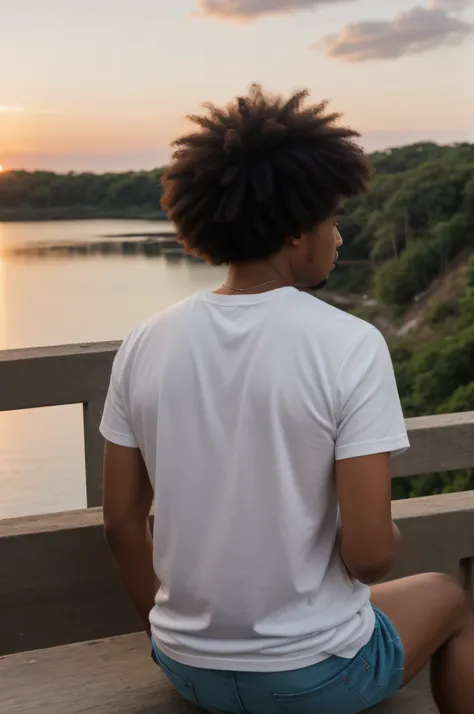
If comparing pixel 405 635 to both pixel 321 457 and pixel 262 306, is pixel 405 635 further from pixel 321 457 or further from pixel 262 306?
pixel 262 306

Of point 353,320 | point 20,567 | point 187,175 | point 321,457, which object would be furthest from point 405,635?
point 20,567

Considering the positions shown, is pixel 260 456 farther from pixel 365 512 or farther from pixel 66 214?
pixel 66 214

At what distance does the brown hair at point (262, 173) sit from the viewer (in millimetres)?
1019

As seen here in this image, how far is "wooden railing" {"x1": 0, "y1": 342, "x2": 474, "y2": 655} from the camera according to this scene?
1.55m

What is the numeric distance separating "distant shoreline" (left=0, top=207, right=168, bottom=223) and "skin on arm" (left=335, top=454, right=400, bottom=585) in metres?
1.48

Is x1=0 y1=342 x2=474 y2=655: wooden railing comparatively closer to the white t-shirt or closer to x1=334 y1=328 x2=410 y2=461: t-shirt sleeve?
the white t-shirt

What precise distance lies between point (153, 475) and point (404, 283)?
57.5 ft

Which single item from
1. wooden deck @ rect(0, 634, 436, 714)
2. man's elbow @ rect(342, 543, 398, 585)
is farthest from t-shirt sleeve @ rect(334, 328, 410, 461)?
wooden deck @ rect(0, 634, 436, 714)

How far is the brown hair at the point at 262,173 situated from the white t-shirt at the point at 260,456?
0.24 feet

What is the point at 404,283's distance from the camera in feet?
59.9

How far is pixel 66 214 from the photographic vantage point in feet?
8.20

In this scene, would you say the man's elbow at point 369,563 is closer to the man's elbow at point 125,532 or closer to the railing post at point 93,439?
the man's elbow at point 125,532

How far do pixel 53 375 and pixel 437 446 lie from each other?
28.8 inches

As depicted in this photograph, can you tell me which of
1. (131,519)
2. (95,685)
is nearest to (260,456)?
(131,519)
